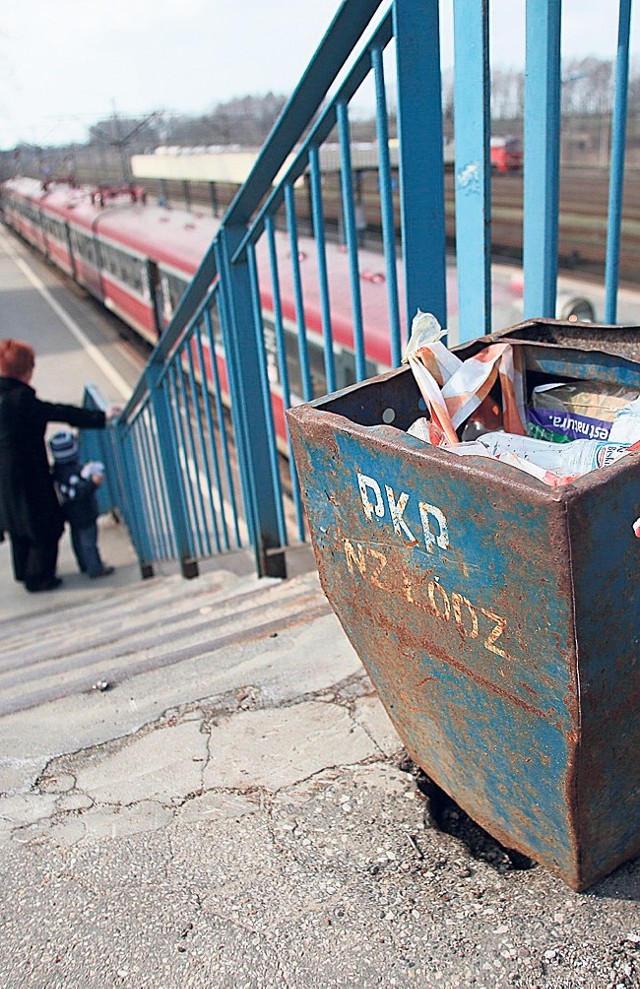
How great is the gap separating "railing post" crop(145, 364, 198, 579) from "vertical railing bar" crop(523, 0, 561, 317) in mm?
2792

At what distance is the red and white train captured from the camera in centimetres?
644

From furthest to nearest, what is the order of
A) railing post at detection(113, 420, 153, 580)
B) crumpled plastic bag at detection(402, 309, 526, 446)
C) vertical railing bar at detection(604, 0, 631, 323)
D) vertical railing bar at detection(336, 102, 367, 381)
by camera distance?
railing post at detection(113, 420, 153, 580)
vertical railing bar at detection(336, 102, 367, 381)
vertical railing bar at detection(604, 0, 631, 323)
crumpled plastic bag at detection(402, 309, 526, 446)

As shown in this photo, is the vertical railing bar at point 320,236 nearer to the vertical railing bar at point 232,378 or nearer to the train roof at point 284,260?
the train roof at point 284,260

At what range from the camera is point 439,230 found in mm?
2199

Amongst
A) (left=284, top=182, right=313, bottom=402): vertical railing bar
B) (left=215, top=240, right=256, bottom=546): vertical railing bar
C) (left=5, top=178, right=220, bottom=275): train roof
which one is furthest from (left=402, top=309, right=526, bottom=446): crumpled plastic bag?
(left=5, top=178, right=220, bottom=275): train roof

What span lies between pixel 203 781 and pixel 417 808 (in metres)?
0.51

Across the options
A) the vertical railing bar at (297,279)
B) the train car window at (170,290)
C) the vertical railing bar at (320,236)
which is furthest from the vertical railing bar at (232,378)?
the train car window at (170,290)

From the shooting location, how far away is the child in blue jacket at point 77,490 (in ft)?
18.8

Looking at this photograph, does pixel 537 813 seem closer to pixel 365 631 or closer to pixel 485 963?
pixel 485 963

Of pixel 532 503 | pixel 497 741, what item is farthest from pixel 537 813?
pixel 532 503

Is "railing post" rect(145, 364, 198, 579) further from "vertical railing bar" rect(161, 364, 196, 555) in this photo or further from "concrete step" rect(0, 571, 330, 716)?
"concrete step" rect(0, 571, 330, 716)

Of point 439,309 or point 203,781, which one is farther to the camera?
point 439,309

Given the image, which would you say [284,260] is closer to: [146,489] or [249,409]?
[146,489]

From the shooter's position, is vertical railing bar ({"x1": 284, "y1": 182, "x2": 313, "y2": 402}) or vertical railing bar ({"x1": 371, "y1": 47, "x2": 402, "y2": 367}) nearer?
vertical railing bar ({"x1": 371, "y1": 47, "x2": 402, "y2": 367})
